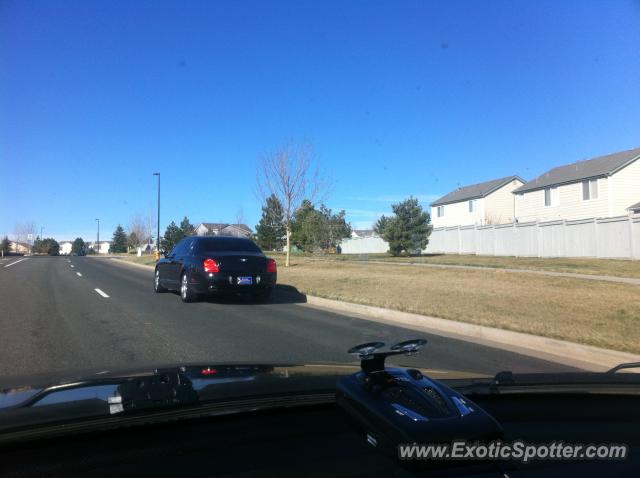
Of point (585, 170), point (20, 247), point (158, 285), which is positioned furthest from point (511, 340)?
point (20, 247)

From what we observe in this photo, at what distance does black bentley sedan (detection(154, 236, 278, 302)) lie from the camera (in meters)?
11.7

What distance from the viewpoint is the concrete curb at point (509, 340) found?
261 inches

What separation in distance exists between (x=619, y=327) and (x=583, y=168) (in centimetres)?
2928

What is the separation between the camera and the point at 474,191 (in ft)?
147

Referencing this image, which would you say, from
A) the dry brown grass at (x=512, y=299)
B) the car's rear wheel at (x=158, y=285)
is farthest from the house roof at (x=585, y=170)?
the car's rear wheel at (x=158, y=285)

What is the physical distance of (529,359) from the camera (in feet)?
22.5

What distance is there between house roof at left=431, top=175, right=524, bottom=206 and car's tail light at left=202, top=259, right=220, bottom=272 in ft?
116

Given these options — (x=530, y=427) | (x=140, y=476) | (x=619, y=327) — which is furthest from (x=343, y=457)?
(x=619, y=327)

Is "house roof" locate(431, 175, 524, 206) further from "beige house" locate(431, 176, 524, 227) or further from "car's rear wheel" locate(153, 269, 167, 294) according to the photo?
"car's rear wheel" locate(153, 269, 167, 294)

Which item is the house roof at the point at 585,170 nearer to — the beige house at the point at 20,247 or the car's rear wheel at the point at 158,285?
the car's rear wheel at the point at 158,285

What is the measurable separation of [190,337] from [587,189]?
102 ft

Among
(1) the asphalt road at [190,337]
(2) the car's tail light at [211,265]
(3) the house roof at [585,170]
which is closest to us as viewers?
(1) the asphalt road at [190,337]

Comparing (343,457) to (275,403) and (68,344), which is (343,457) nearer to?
(275,403)

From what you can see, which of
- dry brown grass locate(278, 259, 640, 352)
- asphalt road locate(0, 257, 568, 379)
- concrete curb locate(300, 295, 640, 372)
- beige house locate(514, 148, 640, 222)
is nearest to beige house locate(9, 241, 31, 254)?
beige house locate(514, 148, 640, 222)
